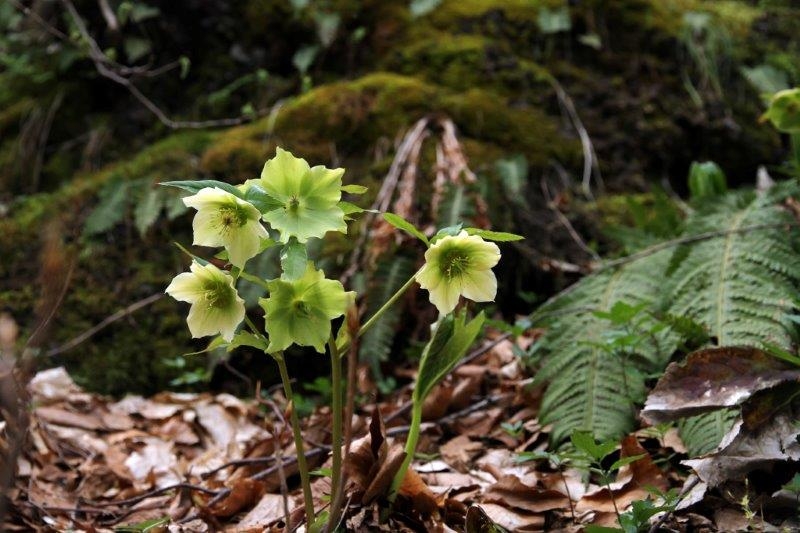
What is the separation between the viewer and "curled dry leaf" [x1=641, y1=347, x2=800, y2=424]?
5.54 ft

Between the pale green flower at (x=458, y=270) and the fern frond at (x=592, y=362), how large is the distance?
66 centimetres

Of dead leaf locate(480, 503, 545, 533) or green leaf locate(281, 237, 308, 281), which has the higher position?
green leaf locate(281, 237, 308, 281)

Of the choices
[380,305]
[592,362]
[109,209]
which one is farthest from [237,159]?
[592,362]

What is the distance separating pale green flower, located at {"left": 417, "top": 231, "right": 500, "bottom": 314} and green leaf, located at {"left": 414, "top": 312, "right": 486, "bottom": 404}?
0.15 meters

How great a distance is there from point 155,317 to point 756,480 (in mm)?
2730

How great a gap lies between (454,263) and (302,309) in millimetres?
317

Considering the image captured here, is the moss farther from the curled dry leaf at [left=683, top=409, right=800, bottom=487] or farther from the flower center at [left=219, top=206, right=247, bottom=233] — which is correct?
the curled dry leaf at [left=683, top=409, right=800, bottom=487]

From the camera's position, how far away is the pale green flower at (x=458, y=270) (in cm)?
139

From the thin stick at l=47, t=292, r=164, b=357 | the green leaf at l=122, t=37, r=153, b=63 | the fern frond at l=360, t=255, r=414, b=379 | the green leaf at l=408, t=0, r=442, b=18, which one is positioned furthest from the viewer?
the green leaf at l=122, t=37, r=153, b=63

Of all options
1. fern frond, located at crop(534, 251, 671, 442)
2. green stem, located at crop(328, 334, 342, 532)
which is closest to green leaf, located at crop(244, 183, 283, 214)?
green stem, located at crop(328, 334, 342, 532)

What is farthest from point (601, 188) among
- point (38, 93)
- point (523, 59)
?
point (38, 93)

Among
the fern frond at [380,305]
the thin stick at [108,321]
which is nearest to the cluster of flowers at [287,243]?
the fern frond at [380,305]

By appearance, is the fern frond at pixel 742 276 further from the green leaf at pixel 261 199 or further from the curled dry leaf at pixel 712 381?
the green leaf at pixel 261 199

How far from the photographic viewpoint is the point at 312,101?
3.95 m
